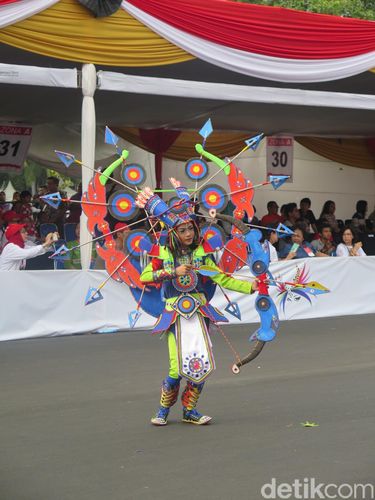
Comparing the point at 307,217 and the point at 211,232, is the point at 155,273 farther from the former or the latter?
the point at 307,217

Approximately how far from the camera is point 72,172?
61.0 feet

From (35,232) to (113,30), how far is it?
3366mm

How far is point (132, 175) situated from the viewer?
7.26m

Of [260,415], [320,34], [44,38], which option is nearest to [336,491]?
[260,415]

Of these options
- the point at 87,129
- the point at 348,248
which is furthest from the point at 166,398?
the point at 348,248

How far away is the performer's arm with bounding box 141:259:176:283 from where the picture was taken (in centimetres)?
666

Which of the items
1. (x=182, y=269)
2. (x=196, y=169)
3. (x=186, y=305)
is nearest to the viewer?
(x=182, y=269)

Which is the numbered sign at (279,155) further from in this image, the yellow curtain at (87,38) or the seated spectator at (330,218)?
the yellow curtain at (87,38)

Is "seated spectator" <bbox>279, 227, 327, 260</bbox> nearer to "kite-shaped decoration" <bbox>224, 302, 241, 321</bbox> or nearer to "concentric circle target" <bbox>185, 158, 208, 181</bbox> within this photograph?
"kite-shaped decoration" <bbox>224, 302, 241, 321</bbox>

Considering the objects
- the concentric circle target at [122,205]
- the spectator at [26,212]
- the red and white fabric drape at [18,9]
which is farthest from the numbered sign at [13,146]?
the concentric circle target at [122,205]

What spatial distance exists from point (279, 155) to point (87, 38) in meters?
7.28

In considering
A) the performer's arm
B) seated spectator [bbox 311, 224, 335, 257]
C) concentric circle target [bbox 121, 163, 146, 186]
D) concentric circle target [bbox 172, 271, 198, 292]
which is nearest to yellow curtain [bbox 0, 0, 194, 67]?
seated spectator [bbox 311, 224, 335, 257]

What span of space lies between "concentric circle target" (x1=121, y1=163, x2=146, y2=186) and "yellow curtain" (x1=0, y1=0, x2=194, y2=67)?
448cm

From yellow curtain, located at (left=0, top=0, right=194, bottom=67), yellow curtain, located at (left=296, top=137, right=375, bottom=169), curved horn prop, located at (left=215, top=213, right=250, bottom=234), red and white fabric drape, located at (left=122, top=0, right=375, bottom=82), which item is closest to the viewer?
curved horn prop, located at (left=215, top=213, right=250, bottom=234)
